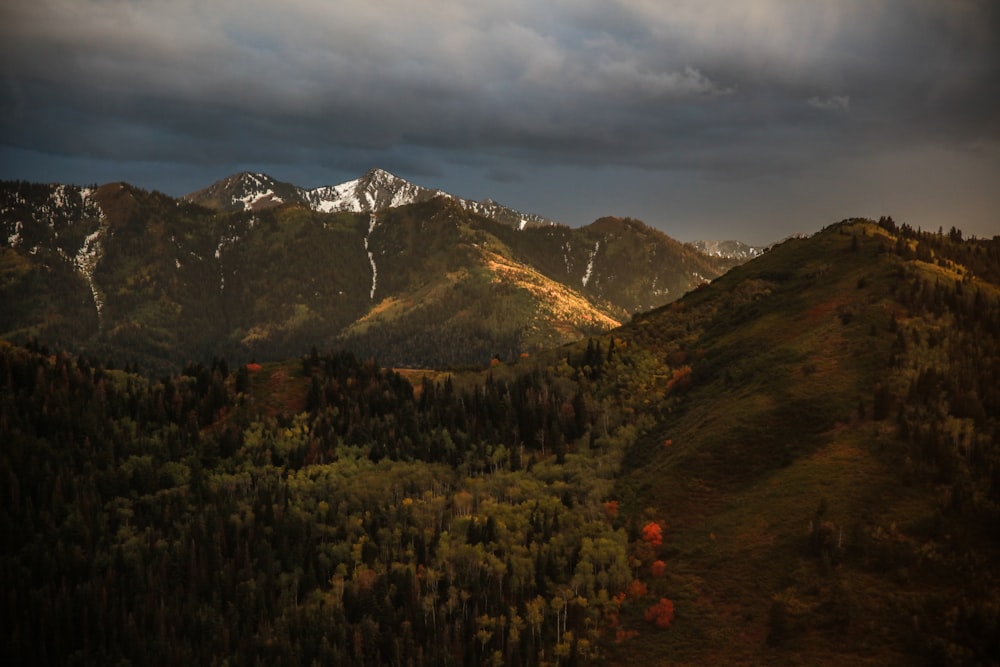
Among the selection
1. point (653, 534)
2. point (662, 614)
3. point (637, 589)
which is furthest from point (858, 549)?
point (653, 534)

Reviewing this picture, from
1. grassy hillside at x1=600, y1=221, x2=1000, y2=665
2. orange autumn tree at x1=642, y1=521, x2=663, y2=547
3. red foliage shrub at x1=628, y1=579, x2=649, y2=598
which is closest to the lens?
grassy hillside at x1=600, y1=221, x2=1000, y2=665

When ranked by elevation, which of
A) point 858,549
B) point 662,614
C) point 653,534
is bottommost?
point 662,614

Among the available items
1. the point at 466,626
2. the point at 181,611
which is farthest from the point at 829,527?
the point at 181,611

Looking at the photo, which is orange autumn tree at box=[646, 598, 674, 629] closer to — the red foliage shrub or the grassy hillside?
the grassy hillside

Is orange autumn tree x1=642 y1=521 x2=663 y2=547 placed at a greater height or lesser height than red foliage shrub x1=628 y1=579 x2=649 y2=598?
greater

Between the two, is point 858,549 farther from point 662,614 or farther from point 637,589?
point 637,589

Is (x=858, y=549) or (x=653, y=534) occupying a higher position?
(x=858, y=549)

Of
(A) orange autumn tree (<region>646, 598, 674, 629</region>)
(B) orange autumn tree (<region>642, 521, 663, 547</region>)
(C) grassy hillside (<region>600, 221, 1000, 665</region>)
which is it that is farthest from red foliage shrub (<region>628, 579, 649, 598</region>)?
(B) orange autumn tree (<region>642, 521, 663, 547</region>)

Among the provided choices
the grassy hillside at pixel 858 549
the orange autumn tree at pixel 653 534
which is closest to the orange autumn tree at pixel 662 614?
the grassy hillside at pixel 858 549

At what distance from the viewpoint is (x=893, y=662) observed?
136625 millimetres

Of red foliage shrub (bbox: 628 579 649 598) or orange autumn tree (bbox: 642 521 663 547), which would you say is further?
orange autumn tree (bbox: 642 521 663 547)

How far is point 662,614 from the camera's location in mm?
168125

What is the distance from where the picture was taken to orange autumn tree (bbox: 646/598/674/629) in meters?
167

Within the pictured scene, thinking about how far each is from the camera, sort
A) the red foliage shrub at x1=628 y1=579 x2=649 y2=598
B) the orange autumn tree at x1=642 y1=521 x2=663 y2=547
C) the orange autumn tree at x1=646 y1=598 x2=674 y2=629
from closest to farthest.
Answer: the orange autumn tree at x1=646 y1=598 x2=674 y2=629, the red foliage shrub at x1=628 y1=579 x2=649 y2=598, the orange autumn tree at x1=642 y1=521 x2=663 y2=547
